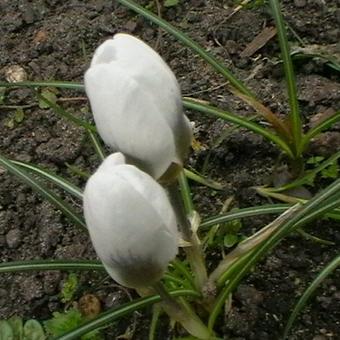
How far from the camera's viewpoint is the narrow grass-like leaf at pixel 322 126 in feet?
5.10

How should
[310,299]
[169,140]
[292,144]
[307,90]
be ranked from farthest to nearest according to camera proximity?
[307,90] < [292,144] < [310,299] < [169,140]

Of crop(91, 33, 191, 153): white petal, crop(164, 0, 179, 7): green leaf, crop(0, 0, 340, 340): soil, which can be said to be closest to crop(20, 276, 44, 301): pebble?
crop(0, 0, 340, 340): soil

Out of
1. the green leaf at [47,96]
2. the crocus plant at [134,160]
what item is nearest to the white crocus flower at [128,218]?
the crocus plant at [134,160]

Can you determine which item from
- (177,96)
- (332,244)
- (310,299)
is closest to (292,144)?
(332,244)

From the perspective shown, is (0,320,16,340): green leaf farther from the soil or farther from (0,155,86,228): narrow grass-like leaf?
(0,155,86,228): narrow grass-like leaf

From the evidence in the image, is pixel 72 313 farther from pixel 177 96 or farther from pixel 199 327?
pixel 177 96

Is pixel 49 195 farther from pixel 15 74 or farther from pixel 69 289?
pixel 15 74

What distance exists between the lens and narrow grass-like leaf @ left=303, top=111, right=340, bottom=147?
155 cm

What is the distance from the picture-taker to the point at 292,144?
167 centimetres

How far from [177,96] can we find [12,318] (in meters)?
→ 0.74

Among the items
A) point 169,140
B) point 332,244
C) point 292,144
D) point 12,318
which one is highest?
point 169,140

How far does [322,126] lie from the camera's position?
1596 mm

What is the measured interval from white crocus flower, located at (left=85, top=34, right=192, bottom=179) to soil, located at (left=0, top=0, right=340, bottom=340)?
1.71ft

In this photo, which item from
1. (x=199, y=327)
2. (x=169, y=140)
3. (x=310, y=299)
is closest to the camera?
(x=169, y=140)
